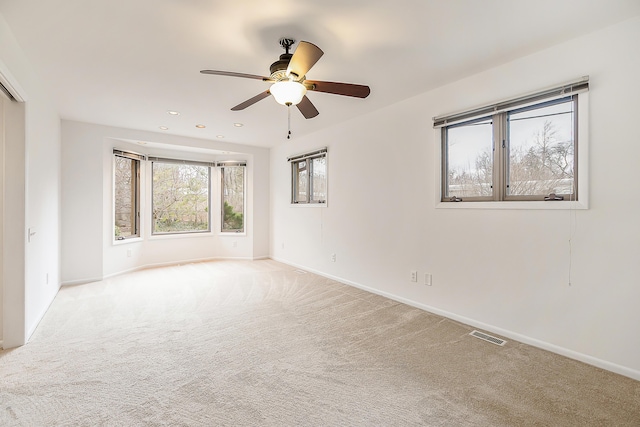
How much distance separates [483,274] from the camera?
2.93m

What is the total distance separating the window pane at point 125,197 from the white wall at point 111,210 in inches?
6.4

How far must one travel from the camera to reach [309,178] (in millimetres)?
5488

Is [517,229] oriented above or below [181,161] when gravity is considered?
below

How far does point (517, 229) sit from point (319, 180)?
320 cm

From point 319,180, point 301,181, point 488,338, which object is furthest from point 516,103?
point 301,181

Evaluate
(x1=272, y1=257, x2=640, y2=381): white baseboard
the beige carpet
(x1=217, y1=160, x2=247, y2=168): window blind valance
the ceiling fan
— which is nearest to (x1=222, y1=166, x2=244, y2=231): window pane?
(x1=217, y1=160, x2=247, y2=168): window blind valance

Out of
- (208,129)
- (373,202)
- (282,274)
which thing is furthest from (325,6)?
(282,274)

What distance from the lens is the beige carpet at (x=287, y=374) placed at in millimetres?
1740

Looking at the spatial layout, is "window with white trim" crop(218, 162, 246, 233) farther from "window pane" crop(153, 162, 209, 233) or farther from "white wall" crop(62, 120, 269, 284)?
"window pane" crop(153, 162, 209, 233)

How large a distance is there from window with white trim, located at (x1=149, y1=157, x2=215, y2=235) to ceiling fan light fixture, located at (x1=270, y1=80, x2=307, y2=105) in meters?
4.67

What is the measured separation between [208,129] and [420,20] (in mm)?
3937

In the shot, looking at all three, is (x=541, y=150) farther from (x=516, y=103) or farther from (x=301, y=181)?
(x=301, y=181)

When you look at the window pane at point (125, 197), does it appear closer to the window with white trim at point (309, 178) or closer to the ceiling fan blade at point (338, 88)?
the window with white trim at point (309, 178)

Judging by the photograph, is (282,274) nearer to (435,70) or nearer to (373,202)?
(373,202)
